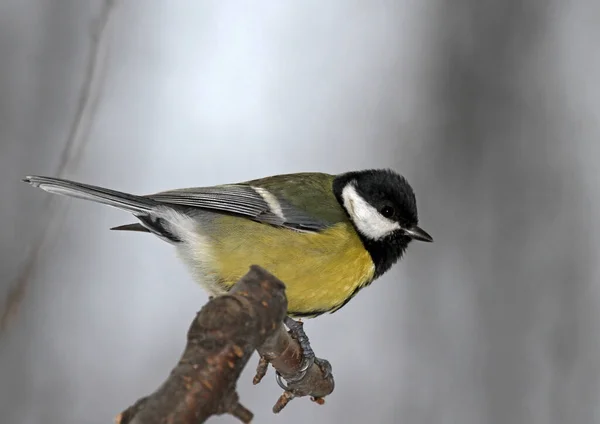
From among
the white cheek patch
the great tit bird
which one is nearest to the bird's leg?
the great tit bird

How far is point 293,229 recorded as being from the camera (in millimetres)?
2223

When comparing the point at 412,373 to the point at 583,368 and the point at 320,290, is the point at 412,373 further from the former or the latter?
the point at 320,290

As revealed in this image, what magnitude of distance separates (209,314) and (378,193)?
1.44 m

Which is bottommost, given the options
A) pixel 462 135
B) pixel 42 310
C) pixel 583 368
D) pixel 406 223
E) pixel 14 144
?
pixel 42 310

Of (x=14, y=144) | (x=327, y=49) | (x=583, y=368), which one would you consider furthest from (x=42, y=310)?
(x=583, y=368)

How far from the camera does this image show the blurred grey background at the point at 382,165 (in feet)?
10.1

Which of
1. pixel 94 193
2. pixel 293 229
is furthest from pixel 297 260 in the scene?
pixel 94 193

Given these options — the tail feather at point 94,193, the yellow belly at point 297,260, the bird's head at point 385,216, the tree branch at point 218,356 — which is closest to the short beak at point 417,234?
the bird's head at point 385,216

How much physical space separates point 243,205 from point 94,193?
0.51 m

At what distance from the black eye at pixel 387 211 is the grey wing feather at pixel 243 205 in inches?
8.2

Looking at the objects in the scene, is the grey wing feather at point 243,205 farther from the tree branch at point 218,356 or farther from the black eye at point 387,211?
the tree branch at point 218,356

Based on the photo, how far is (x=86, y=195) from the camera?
1.89m

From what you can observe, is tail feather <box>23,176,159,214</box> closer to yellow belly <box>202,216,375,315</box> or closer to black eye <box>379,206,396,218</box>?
yellow belly <box>202,216,375,315</box>

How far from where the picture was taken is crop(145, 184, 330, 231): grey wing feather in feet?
7.28
